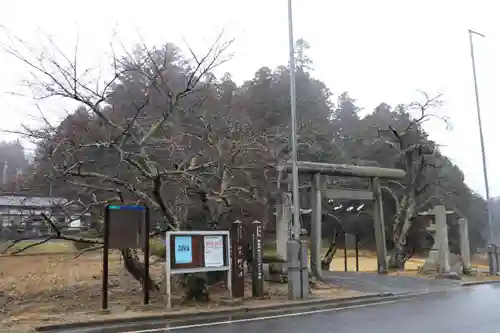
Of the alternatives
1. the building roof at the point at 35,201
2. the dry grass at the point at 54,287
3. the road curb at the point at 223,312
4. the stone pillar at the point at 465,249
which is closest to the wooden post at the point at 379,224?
the stone pillar at the point at 465,249

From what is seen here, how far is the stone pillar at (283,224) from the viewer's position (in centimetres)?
1842

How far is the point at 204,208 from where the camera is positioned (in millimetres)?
14859

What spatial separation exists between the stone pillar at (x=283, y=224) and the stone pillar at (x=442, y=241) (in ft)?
28.0

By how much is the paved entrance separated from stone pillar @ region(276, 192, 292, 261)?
251cm

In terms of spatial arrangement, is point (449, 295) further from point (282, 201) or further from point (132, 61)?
point (132, 61)

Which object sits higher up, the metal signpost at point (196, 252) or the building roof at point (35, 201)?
the building roof at point (35, 201)

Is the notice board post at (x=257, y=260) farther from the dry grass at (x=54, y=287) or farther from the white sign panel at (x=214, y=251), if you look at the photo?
the dry grass at (x=54, y=287)

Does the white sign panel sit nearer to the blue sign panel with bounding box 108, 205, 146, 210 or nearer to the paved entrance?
the blue sign panel with bounding box 108, 205, 146, 210

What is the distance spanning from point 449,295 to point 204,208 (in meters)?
8.58

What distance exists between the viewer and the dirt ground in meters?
11.4

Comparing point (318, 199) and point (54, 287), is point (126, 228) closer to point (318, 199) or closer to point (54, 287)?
point (54, 287)

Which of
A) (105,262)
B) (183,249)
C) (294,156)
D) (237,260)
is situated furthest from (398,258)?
(105,262)

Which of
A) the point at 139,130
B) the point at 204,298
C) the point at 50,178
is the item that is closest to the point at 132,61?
the point at 139,130

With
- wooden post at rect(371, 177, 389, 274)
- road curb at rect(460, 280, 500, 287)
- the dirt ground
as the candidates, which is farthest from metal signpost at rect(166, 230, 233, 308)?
road curb at rect(460, 280, 500, 287)
